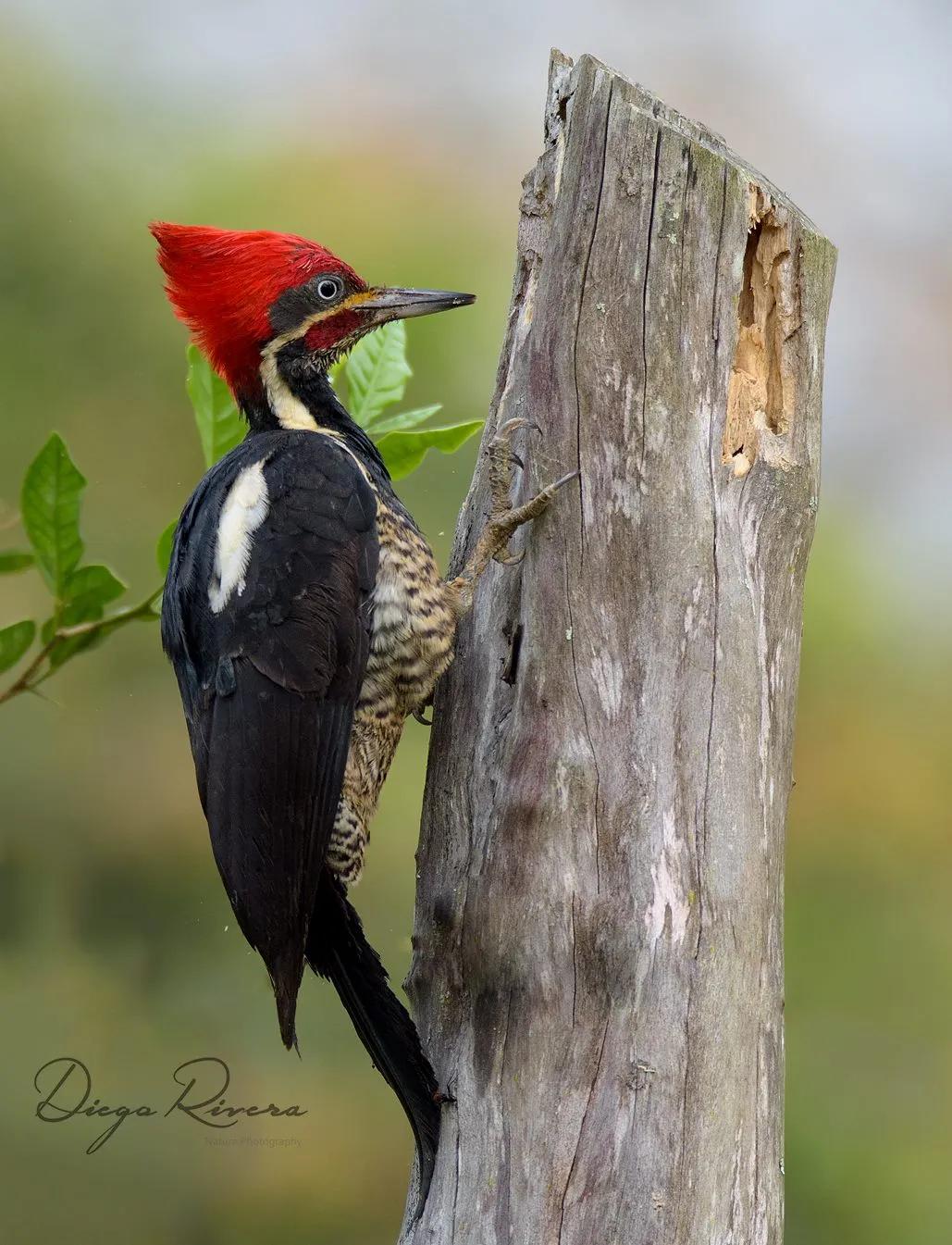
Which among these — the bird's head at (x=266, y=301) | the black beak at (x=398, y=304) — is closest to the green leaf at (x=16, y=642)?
the bird's head at (x=266, y=301)

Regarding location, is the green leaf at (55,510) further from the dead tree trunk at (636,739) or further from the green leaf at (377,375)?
the dead tree trunk at (636,739)

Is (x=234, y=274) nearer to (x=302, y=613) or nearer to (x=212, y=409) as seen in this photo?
(x=212, y=409)

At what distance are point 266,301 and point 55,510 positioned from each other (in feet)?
1.97

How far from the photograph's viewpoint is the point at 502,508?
230 centimetres

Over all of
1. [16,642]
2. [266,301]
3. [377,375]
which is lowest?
[16,642]

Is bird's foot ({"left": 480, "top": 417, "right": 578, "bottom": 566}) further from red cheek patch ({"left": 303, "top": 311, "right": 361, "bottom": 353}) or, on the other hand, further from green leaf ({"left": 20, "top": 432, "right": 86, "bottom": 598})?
green leaf ({"left": 20, "top": 432, "right": 86, "bottom": 598})

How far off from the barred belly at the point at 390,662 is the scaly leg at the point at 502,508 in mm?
119

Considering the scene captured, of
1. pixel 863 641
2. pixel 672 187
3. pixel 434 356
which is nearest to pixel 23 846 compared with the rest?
pixel 434 356

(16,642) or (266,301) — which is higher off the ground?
(266,301)
